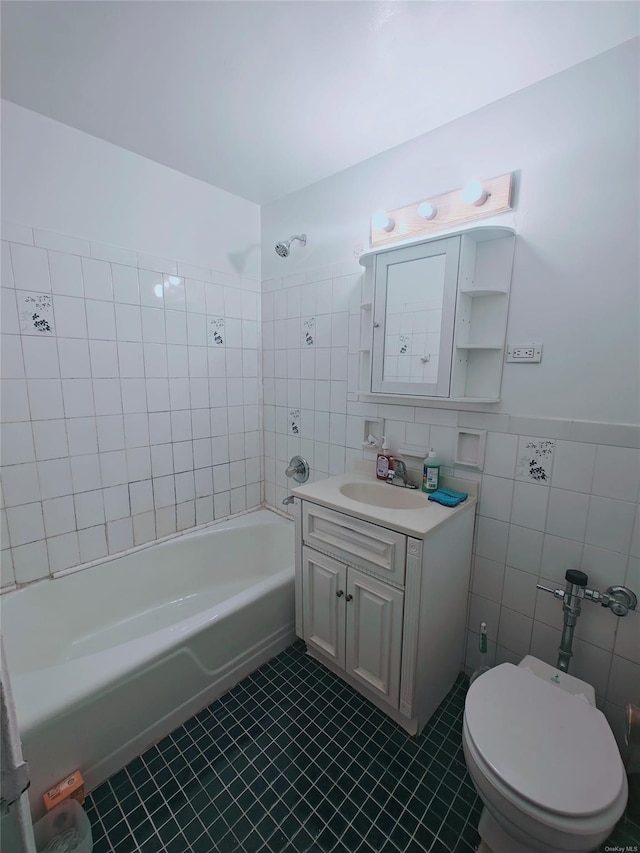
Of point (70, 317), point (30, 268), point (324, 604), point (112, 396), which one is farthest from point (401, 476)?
point (30, 268)

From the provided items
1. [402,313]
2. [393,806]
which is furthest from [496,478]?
[393,806]

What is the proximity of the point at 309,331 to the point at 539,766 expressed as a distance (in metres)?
1.90

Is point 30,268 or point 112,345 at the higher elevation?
Answer: point 30,268

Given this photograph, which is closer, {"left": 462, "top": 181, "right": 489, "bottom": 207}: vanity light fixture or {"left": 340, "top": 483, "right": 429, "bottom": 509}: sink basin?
{"left": 462, "top": 181, "right": 489, "bottom": 207}: vanity light fixture

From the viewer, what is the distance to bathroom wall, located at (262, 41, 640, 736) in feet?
3.78

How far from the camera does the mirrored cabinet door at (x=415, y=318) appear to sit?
1.44 metres

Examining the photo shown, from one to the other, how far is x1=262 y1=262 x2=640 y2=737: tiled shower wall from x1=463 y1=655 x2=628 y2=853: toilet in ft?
0.84

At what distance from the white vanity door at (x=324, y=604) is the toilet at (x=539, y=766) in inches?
22.8

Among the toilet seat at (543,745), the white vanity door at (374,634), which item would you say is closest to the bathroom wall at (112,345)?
the white vanity door at (374,634)

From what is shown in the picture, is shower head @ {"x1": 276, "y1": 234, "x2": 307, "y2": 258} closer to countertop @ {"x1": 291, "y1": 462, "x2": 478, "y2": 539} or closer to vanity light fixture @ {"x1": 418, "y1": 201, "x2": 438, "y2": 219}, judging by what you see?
vanity light fixture @ {"x1": 418, "y1": 201, "x2": 438, "y2": 219}

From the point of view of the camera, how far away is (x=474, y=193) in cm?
135

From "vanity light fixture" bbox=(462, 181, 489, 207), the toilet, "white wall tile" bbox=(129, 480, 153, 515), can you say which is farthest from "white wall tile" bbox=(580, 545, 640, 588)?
"white wall tile" bbox=(129, 480, 153, 515)

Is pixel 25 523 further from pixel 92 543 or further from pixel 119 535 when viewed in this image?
pixel 119 535

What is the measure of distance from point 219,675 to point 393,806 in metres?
0.77
